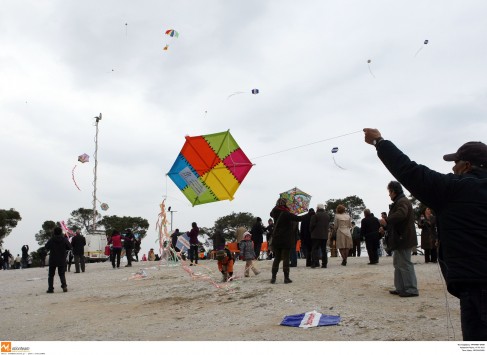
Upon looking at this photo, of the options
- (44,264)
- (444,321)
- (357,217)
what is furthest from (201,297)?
(357,217)

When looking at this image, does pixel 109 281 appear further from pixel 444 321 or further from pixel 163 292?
pixel 444 321

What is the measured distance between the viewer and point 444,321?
6.28 m

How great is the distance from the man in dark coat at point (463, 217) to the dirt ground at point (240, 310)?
1.77 meters

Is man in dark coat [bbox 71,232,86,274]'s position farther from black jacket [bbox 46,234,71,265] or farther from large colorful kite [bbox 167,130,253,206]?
large colorful kite [bbox 167,130,253,206]

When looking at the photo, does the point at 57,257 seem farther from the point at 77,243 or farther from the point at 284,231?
the point at 284,231

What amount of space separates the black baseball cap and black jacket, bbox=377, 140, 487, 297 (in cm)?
8

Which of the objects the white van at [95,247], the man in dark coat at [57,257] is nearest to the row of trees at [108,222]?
the white van at [95,247]

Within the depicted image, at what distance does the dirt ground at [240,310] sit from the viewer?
6.21 meters

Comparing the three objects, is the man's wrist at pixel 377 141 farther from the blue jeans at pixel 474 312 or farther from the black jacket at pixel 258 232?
the black jacket at pixel 258 232

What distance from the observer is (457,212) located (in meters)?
2.99

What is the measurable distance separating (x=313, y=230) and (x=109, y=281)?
647cm

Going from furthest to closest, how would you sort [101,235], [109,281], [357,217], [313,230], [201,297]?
[357,217]
[101,235]
[109,281]
[313,230]
[201,297]

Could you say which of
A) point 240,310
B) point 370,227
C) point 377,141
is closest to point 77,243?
point 370,227

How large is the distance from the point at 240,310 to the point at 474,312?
5.54 metres
